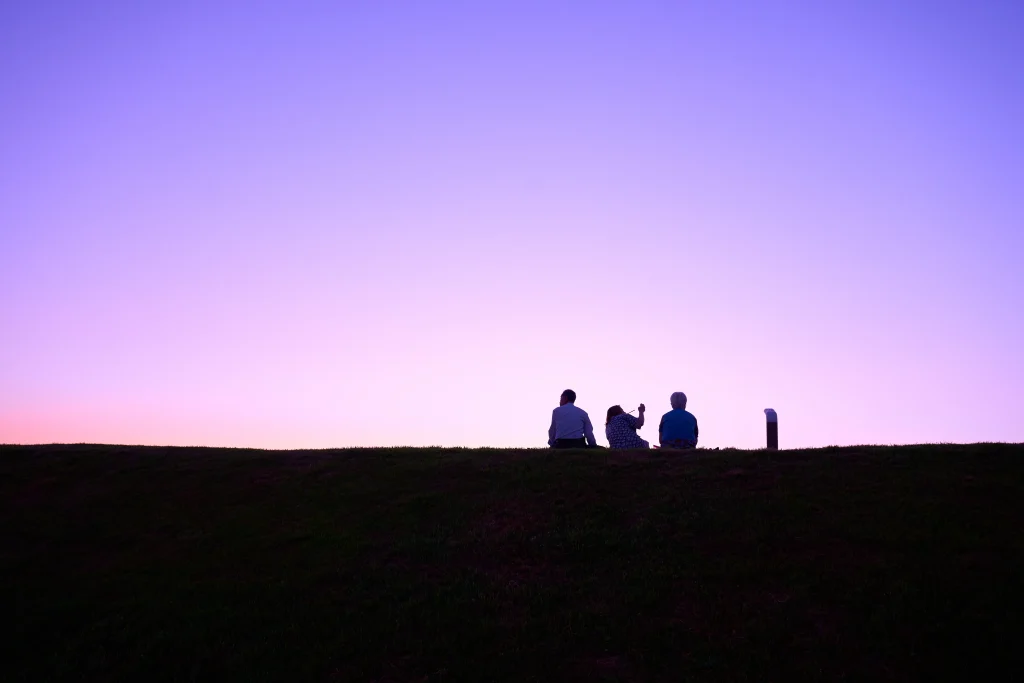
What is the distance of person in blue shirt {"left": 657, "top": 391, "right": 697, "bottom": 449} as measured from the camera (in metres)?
20.0

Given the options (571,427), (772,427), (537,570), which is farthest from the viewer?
(571,427)

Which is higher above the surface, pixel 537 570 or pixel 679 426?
pixel 679 426

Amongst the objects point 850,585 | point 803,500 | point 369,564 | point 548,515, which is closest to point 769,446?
point 803,500

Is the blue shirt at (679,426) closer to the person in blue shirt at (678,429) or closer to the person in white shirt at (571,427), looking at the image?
the person in blue shirt at (678,429)

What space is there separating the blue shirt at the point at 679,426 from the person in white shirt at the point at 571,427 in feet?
5.69

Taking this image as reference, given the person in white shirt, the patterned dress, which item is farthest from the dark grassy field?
the patterned dress

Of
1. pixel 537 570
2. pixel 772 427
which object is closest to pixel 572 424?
pixel 772 427

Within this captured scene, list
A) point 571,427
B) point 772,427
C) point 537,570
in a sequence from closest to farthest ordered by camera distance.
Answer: point 537,570, point 772,427, point 571,427

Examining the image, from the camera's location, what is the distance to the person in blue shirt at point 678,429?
65.6 ft

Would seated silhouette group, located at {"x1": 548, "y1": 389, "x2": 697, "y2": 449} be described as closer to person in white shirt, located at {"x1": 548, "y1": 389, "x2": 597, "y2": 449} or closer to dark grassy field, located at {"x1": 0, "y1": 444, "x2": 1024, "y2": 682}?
person in white shirt, located at {"x1": 548, "y1": 389, "x2": 597, "y2": 449}

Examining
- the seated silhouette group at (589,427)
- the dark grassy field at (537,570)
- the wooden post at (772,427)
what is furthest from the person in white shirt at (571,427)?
the wooden post at (772,427)

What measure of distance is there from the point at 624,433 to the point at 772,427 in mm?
3286

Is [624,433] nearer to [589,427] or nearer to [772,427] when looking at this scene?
→ [589,427]

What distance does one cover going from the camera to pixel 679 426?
786 inches
